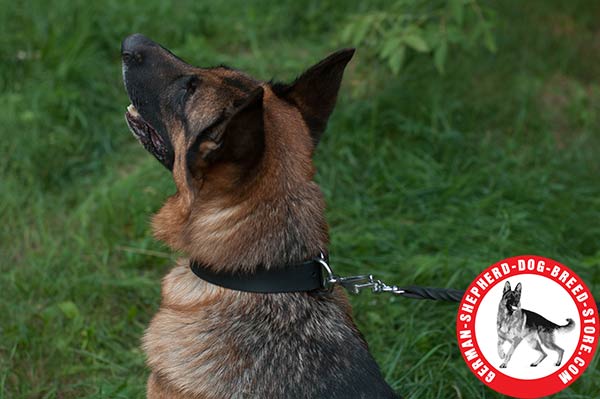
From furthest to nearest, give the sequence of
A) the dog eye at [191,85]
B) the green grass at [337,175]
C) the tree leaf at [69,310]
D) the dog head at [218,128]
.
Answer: the tree leaf at [69,310] → the green grass at [337,175] → the dog eye at [191,85] → the dog head at [218,128]

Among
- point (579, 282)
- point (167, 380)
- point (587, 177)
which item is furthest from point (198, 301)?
point (587, 177)

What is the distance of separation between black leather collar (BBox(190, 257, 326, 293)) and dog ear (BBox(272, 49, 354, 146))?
55 cm

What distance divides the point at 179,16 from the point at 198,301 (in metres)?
4.29

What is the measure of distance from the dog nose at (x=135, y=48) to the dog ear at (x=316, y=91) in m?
0.59

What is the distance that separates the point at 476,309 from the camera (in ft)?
8.01

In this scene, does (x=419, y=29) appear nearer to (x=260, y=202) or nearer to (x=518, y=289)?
(x=260, y=202)

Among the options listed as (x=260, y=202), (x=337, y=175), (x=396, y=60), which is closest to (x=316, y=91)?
(x=260, y=202)

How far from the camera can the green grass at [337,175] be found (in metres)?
3.94

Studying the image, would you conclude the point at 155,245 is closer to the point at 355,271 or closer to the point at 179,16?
the point at 355,271

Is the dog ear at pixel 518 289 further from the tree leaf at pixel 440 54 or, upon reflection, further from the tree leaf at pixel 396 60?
the tree leaf at pixel 440 54

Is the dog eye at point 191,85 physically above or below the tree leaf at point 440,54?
above

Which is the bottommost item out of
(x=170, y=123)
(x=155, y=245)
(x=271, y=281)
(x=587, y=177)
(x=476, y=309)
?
(x=587, y=177)

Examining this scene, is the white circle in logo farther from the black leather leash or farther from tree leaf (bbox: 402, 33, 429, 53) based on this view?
tree leaf (bbox: 402, 33, 429, 53)

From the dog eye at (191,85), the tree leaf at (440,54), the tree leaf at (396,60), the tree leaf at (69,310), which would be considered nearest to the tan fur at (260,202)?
the dog eye at (191,85)
